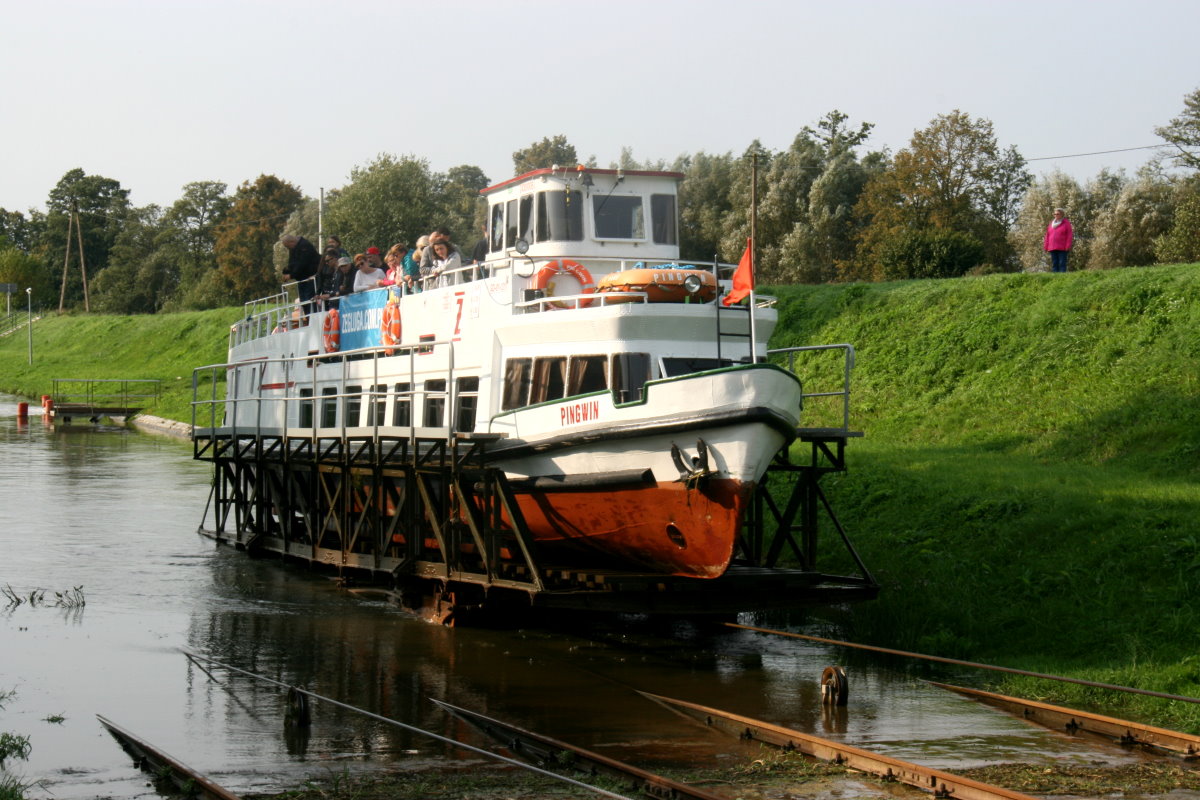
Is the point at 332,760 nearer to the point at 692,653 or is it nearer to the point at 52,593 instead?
the point at 692,653

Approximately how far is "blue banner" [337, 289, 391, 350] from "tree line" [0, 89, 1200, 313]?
14567mm

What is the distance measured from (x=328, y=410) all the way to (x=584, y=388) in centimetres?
799

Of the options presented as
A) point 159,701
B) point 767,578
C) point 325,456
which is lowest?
point 159,701

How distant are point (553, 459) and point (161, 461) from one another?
91.4 ft

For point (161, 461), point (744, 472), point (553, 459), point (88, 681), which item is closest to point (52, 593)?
point (88, 681)

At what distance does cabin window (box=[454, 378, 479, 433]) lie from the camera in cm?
1581

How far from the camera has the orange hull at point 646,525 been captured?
1231cm

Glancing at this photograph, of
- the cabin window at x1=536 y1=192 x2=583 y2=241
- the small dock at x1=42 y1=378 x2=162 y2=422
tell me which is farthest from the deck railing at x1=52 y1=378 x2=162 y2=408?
the cabin window at x1=536 y1=192 x2=583 y2=241

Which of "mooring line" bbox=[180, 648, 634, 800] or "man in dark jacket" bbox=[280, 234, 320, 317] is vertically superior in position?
"man in dark jacket" bbox=[280, 234, 320, 317]

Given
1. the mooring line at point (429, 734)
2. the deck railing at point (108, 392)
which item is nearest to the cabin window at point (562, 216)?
the mooring line at point (429, 734)

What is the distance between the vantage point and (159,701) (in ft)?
39.9

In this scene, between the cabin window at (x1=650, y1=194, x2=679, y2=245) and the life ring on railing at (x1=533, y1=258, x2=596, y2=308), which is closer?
the life ring on railing at (x1=533, y1=258, x2=596, y2=308)

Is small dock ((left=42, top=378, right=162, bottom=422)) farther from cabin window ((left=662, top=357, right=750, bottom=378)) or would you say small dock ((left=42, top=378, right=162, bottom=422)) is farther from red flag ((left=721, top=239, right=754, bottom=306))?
red flag ((left=721, top=239, right=754, bottom=306))

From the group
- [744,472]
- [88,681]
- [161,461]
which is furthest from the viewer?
[161,461]
